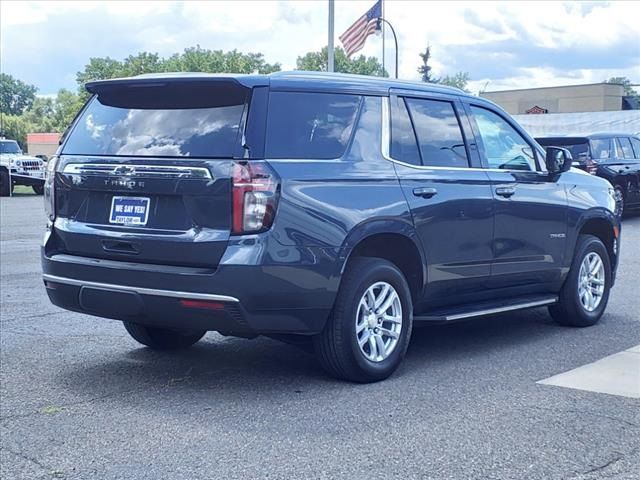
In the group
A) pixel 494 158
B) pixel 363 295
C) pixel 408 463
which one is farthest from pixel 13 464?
pixel 494 158

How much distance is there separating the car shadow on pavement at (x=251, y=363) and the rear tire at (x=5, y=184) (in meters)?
25.8

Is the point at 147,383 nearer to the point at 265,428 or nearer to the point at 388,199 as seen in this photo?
the point at 265,428

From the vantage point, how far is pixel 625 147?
63.2 ft

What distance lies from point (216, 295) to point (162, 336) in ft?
5.49

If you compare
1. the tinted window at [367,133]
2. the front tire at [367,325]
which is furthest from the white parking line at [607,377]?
the tinted window at [367,133]

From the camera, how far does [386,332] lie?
591 cm

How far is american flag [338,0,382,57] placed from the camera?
27.8 metres

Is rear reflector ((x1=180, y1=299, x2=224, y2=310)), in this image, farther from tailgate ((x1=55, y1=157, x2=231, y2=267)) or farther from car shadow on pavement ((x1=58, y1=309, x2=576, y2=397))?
car shadow on pavement ((x1=58, y1=309, x2=576, y2=397))

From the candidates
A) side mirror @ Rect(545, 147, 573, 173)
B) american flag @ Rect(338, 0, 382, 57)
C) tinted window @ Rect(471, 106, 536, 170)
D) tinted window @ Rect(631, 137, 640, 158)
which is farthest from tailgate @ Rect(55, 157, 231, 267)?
american flag @ Rect(338, 0, 382, 57)

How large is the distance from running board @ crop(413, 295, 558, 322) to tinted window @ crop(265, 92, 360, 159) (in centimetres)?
139

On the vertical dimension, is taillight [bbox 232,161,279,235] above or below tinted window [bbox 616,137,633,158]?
below

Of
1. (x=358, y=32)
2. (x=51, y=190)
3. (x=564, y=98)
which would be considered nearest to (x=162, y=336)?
(x=51, y=190)

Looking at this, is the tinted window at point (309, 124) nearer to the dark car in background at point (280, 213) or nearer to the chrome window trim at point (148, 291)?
the dark car in background at point (280, 213)

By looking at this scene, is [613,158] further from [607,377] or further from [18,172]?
[18,172]
